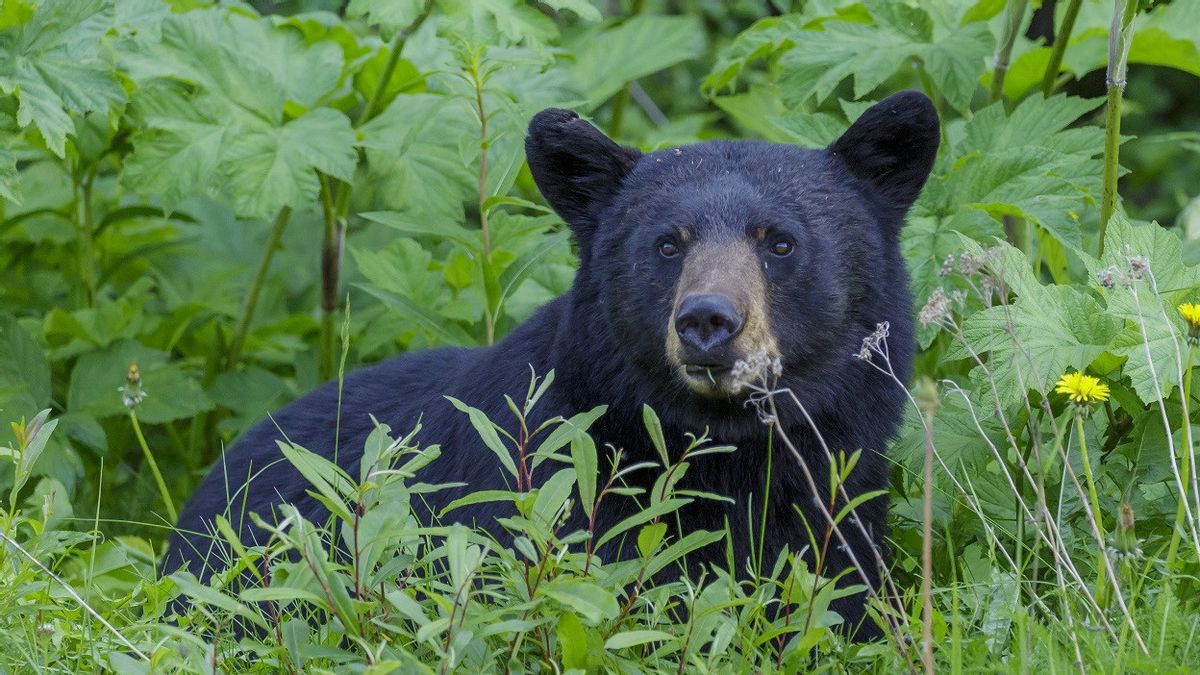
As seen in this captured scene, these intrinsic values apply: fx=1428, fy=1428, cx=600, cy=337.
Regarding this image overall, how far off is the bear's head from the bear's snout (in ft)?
0.06

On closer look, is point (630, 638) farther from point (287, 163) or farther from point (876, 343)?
point (287, 163)

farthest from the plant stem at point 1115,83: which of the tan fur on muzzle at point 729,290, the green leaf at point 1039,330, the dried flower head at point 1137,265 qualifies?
the tan fur on muzzle at point 729,290

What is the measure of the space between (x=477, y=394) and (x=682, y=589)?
101 cm

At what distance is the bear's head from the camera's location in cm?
320

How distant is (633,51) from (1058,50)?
1693 millimetres

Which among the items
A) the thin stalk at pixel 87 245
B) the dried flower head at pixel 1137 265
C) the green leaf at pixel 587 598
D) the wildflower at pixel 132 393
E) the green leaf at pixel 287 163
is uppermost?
the dried flower head at pixel 1137 265

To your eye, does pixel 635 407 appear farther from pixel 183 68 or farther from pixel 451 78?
pixel 183 68

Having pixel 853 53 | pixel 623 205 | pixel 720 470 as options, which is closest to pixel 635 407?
pixel 720 470

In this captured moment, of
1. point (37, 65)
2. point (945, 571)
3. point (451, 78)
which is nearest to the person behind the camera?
point (945, 571)

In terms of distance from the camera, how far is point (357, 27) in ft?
20.6

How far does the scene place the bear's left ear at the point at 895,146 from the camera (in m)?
3.43

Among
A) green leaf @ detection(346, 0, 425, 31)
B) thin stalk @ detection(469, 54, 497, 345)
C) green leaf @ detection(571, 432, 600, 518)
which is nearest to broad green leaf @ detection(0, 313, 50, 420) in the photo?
thin stalk @ detection(469, 54, 497, 345)

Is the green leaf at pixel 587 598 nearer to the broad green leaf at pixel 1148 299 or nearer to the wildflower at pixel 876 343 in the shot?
the wildflower at pixel 876 343

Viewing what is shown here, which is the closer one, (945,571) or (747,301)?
(747,301)
